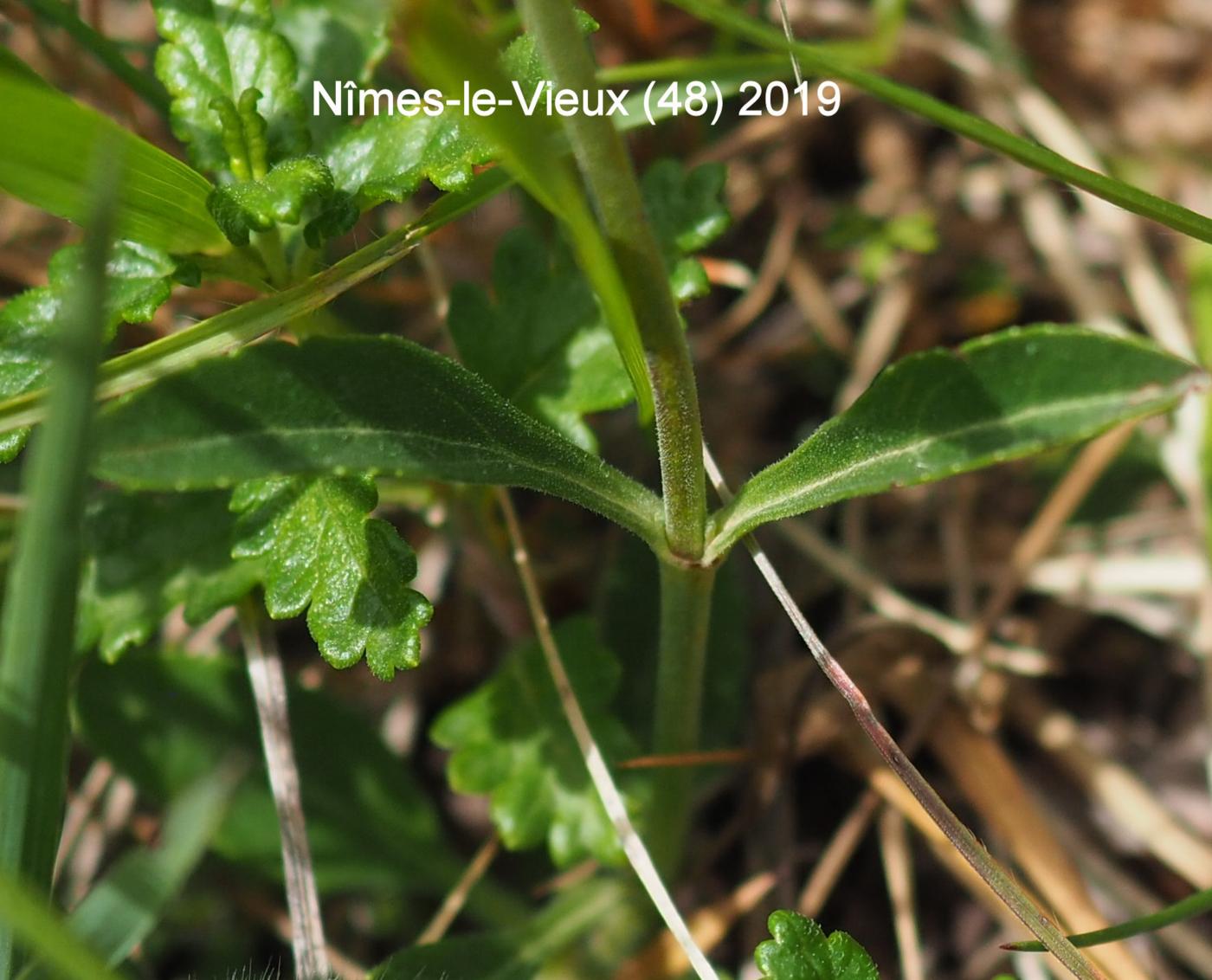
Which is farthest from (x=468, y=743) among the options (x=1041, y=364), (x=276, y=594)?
(x=1041, y=364)

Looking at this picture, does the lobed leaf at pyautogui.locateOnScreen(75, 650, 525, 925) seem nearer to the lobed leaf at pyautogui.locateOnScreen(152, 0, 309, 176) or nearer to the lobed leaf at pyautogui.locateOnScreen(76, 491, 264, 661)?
the lobed leaf at pyautogui.locateOnScreen(76, 491, 264, 661)

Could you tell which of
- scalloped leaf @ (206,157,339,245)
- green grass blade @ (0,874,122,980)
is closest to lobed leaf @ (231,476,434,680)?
scalloped leaf @ (206,157,339,245)

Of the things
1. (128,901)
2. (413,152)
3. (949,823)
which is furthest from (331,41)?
(949,823)

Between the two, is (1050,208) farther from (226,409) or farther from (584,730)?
(226,409)

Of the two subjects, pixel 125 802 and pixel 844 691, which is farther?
pixel 125 802

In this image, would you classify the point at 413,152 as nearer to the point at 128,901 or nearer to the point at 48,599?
the point at 48,599
